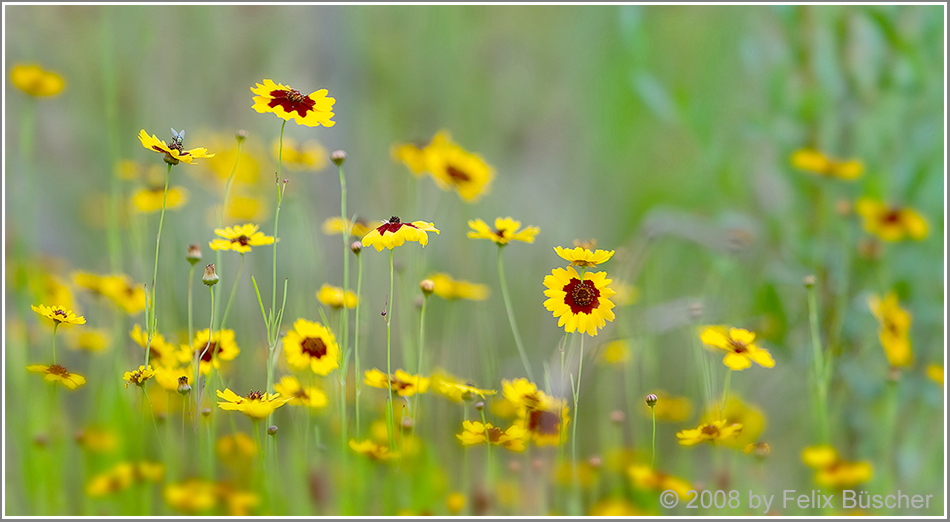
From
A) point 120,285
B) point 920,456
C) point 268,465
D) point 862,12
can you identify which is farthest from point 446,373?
point 862,12

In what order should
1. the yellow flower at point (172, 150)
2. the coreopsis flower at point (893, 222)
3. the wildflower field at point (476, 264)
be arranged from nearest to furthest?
the yellow flower at point (172, 150)
the wildflower field at point (476, 264)
the coreopsis flower at point (893, 222)

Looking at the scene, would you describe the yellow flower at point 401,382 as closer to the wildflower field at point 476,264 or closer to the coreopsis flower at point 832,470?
the wildflower field at point 476,264

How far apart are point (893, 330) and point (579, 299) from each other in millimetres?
462

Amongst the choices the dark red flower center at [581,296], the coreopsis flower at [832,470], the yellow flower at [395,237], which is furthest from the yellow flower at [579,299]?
the coreopsis flower at [832,470]

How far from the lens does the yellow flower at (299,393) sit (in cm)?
53

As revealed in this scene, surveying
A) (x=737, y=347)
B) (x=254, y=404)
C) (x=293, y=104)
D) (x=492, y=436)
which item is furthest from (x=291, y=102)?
(x=737, y=347)

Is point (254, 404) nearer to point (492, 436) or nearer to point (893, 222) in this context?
point (492, 436)

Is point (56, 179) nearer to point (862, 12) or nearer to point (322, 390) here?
point (322, 390)

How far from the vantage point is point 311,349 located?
545 mm

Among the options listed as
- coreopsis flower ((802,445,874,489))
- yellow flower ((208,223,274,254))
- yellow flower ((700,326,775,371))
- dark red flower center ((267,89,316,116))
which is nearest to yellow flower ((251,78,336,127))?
dark red flower center ((267,89,316,116))

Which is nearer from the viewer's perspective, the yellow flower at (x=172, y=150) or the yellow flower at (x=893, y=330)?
the yellow flower at (x=172, y=150)

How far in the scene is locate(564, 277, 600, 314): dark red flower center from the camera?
0.49 m

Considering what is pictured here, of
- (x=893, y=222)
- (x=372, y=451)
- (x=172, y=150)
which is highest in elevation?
(x=893, y=222)

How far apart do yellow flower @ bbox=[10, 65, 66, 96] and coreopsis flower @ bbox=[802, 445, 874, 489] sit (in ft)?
3.39
